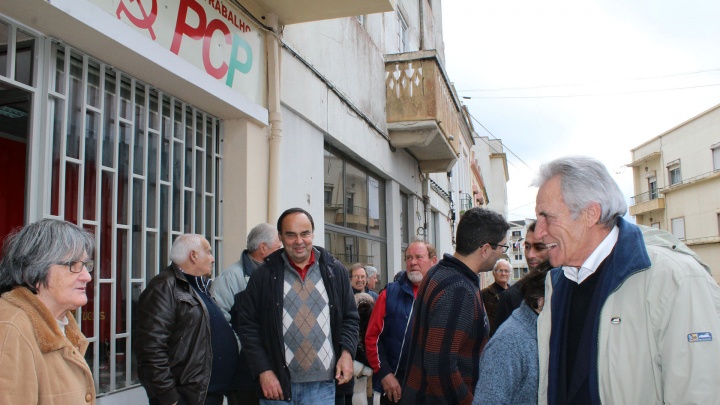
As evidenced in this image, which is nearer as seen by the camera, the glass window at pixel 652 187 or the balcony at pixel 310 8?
the balcony at pixel 310 8

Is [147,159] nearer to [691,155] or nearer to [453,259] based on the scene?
[453,259]

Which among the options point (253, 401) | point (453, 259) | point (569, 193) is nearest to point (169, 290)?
point (253, 401)

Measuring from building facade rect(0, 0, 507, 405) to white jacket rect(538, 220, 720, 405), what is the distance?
3.56m

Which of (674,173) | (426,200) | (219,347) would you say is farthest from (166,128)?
(674,173)

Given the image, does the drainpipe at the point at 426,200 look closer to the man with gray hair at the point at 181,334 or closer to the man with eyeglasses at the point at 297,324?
the man with eyeglasses at the point at 297,324

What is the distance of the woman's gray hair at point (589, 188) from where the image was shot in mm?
2100

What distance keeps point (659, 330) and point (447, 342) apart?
4.19 feet

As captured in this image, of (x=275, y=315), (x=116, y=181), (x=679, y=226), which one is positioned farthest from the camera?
(x=679, y=226)

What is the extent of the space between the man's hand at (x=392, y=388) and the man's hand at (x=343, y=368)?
34cm

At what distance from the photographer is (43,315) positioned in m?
2.24

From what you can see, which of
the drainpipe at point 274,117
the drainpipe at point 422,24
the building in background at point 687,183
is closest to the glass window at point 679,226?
the building in background at point 687,183

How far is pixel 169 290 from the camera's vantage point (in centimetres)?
385

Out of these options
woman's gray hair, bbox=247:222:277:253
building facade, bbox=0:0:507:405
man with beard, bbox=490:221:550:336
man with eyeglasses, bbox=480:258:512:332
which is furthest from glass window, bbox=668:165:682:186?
woman's gray hair, bbox=247:222:277:253

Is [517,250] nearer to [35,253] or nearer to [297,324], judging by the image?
[297,324]
